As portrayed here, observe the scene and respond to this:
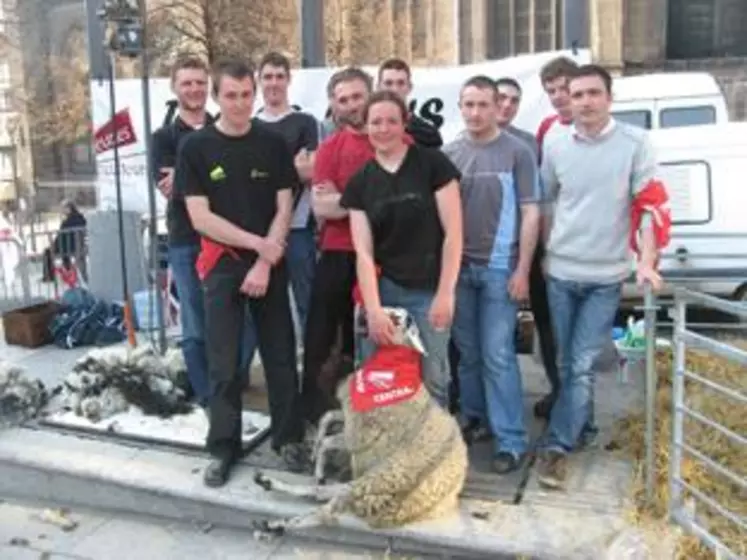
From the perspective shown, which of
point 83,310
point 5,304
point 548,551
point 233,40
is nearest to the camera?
point 548,551

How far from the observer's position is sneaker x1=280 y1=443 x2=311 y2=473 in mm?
4379

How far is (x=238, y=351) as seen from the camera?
4293 millimetres

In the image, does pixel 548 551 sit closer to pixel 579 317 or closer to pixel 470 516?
pixel 470 516

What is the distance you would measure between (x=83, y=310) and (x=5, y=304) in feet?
5.34

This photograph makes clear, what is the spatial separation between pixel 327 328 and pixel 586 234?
1.39 metres

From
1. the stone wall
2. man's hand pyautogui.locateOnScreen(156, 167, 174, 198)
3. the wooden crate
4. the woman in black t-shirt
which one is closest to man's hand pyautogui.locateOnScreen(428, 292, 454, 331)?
the woman in black t-shirt

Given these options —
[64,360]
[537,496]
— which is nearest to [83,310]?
[64,360]

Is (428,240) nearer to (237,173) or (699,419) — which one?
(237,173)

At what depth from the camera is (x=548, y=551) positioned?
3.61 m

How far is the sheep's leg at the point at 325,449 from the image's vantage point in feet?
13.8

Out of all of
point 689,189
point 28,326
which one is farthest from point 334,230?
point 689,189

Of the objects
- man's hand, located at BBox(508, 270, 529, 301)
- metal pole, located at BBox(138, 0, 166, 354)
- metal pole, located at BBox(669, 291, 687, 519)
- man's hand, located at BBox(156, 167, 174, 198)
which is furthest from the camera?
metal pole, located at BBox(138, 0, 166, 354)

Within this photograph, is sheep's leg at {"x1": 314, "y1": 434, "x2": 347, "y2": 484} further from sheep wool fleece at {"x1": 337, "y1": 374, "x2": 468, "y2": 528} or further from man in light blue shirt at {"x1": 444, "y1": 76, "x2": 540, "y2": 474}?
man in light blue shirt at {"x1": 444, "y1": 76, "x2": 540, "y2": 474}

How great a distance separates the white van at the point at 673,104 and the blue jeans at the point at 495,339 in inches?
311
